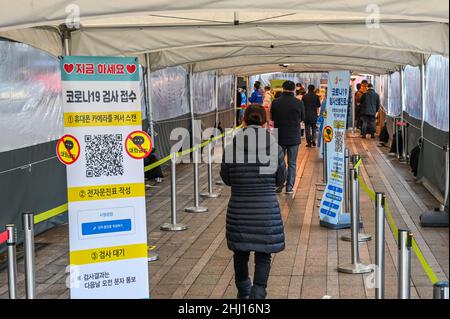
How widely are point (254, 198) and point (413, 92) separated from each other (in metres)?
11.8

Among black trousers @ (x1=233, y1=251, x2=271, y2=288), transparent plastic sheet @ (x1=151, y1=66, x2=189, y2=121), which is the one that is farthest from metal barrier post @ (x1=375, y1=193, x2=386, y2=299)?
transparent plastic sheet @ (x1=151, y1=66, x2=189, y2=121)

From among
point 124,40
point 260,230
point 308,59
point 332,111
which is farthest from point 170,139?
point 260,230

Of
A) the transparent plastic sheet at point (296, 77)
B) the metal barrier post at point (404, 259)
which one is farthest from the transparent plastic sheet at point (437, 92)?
the transparent plastic sheet at point (296, 77)

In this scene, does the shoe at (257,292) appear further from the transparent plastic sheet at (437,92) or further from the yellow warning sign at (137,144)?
the transparent plastic sheet at (437,92)

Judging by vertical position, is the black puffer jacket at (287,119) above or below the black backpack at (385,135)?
above

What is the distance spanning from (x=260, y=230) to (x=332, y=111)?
5.22m

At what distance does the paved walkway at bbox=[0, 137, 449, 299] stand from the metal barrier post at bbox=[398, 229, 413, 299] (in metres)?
2.05

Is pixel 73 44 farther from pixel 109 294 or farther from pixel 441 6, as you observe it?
pixel 441 6

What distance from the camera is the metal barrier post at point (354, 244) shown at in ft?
24.6

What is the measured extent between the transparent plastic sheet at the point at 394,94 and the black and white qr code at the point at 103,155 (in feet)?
52.6
